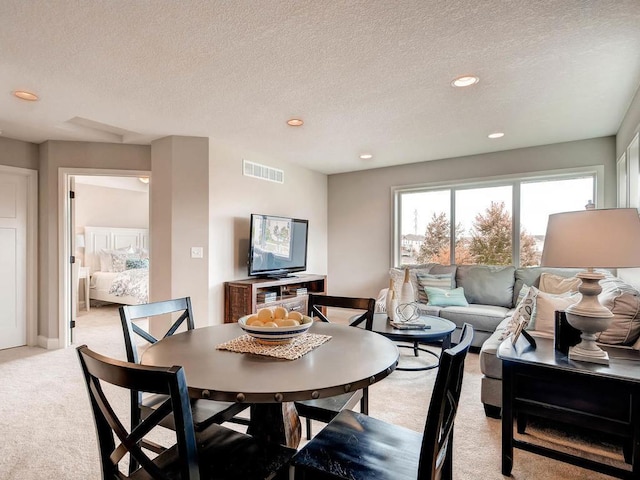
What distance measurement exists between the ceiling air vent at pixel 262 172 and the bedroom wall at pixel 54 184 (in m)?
1.13

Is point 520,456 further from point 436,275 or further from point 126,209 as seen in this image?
point 126,209

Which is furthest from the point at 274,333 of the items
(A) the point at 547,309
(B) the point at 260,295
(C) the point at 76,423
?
(B) the point at 260,295

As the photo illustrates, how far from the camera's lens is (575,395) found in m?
1.83

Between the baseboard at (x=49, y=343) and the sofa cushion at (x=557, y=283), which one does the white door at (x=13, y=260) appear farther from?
the sofa cushion at (x=557, y=283)

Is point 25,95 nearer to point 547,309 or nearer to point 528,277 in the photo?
point 547,309

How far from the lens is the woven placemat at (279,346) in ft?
4.80

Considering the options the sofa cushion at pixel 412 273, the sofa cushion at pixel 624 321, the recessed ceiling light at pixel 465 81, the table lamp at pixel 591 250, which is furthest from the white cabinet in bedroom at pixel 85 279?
the sofa cushion at pixel 624 321

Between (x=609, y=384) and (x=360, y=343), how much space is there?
1.23 meters

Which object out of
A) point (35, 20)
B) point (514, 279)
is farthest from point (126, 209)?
point (514, 279)

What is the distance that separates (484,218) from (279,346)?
407cm

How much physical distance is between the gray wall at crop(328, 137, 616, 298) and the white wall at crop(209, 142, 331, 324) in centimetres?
93

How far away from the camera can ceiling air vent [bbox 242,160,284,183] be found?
439cm

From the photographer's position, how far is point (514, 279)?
424 cm

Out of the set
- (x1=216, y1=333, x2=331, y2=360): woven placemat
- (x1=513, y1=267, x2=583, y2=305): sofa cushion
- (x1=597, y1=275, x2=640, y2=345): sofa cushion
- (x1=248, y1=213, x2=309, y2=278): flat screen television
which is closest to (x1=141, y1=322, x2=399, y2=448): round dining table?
(x1=216, y1=333, x2=331, y2=360): woven placemat
